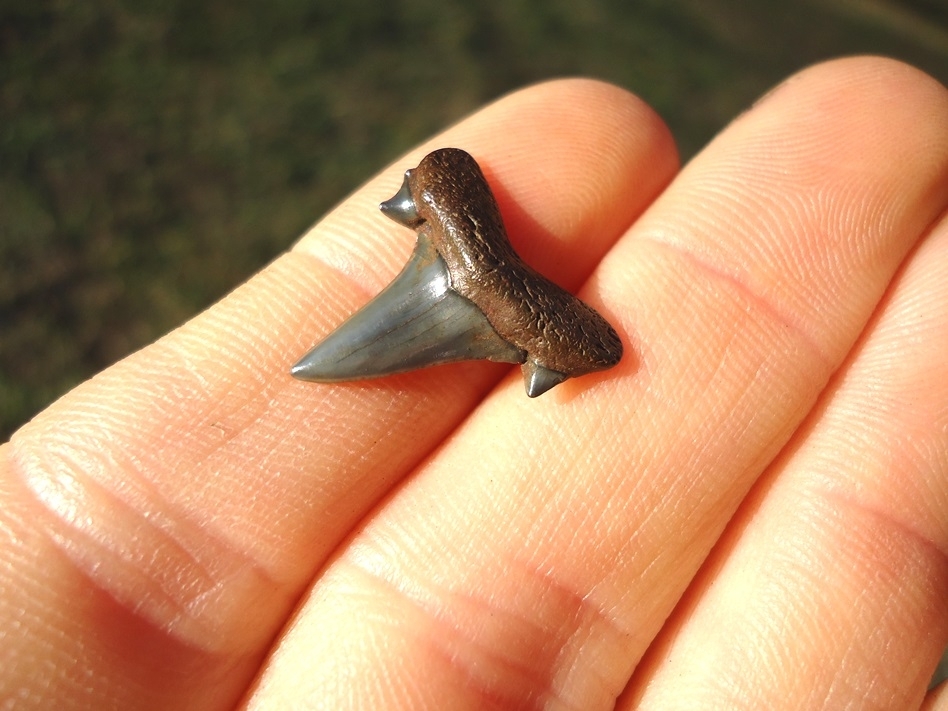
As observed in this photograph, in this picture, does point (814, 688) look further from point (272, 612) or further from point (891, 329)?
point (272, 612)

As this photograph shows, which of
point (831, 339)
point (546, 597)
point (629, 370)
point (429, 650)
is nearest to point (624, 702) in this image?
point (546, 597)

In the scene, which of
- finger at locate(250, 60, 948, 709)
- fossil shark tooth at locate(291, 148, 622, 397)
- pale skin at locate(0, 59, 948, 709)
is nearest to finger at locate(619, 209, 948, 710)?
pale skin at locate(0, 59, 948, 709)

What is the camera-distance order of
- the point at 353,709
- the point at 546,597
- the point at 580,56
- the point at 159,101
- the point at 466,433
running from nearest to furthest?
the point at 353,709, the point at 546,597, the point at 466,433, the point at 159,101, the point at 580,56

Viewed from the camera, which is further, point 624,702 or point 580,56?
point 580,56

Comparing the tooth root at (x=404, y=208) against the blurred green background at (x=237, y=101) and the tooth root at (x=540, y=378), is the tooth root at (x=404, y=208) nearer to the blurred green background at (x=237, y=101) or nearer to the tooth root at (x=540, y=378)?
the tooth root at (x=540, y=378)

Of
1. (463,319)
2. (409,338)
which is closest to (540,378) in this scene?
(463,319)

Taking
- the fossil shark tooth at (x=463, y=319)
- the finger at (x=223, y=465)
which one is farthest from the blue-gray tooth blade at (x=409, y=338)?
the finger at (x=223, y=465)

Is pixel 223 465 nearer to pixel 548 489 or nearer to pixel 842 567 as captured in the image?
pixel 548 489

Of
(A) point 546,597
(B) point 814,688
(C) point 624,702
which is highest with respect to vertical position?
(A) point 546,597
